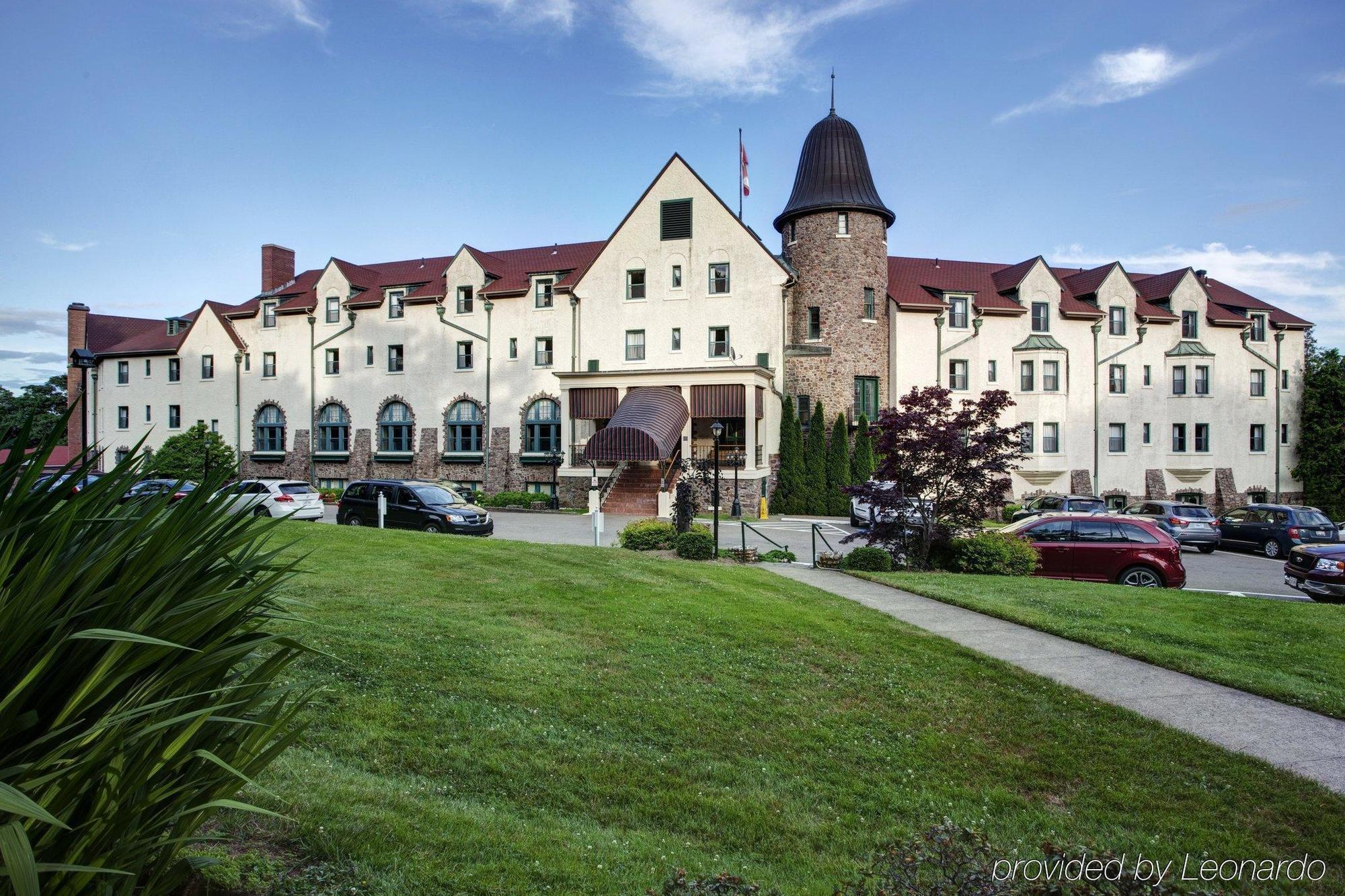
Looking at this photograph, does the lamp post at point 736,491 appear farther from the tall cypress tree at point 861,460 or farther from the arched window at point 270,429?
the arched window at point 270,429

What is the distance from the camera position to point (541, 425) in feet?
140

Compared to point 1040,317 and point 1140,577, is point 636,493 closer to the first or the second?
point 1140,577

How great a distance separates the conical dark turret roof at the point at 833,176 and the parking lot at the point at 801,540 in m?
17.3

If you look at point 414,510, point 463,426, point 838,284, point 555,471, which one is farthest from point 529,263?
point 414,510

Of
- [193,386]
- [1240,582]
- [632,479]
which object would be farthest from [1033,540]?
[193,386]

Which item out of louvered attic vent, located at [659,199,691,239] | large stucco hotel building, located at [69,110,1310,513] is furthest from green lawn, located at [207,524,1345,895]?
louvered attic vent, located at [659,199,691,239]

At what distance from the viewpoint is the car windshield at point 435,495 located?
24141mm

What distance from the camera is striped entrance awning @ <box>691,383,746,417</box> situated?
36.9m

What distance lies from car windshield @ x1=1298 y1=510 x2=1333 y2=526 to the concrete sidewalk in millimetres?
21910

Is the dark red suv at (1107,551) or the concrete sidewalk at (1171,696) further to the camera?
the dark red suv at (1107,551)

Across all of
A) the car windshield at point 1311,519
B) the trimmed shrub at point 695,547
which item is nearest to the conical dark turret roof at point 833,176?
the car windshield at point 1311,519

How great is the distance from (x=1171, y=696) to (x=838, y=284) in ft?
114

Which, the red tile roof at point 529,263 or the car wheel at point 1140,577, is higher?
the red tile roof at point 529,263

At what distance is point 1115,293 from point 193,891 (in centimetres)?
5007
